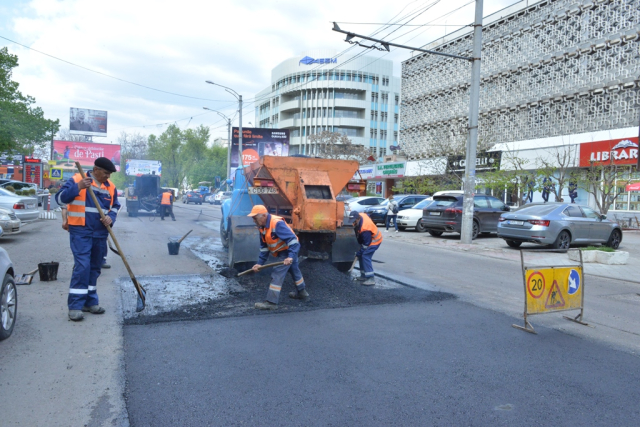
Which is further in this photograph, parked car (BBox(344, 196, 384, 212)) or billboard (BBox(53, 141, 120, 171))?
billboard (BBox(53, 141, 120, 171))

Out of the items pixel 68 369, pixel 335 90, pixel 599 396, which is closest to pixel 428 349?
pixel 599 396

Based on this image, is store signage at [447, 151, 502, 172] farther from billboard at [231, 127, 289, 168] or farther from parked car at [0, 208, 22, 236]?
parked car at [0, 208, 22, 236]

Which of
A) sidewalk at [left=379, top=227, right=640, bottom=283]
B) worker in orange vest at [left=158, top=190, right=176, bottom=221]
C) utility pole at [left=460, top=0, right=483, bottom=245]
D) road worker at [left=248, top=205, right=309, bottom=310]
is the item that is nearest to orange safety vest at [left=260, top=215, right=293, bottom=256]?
road worker at [left=248, top=205, right=309, bottom=310]

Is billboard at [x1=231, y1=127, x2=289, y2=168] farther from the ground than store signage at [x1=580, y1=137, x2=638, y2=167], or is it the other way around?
billboard at [x1=231, y1=127, x2=289, y2=168]

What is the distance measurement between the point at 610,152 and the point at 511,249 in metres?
12.6

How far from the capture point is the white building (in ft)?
230

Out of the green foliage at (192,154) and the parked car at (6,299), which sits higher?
the green foliage at (192,154)

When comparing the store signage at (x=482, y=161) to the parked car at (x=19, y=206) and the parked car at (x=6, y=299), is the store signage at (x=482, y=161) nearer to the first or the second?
the parked car at (x=19, y=206)

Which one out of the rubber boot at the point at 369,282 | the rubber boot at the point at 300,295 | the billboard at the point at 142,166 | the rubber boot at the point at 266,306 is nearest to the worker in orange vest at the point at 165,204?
the rubber boot at the point at 369,282

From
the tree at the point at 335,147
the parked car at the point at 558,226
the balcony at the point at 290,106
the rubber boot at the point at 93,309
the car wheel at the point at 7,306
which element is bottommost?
the rubber boot at the point at 93,309

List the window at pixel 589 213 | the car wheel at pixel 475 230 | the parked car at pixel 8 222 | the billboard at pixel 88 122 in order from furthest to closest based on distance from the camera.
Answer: the billboard at pixel 88 122 → the car wheel at pixel 475 230 → the window at pixel 589 213 → the parked car at pixel 8 222

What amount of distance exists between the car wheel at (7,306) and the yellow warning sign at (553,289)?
5.55 metres

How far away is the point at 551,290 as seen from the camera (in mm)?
6016

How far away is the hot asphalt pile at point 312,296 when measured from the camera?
6.31 metres
